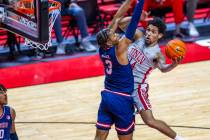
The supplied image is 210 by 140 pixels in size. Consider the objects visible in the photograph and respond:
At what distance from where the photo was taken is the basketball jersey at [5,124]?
249 inches

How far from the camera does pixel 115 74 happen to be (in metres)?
6.62

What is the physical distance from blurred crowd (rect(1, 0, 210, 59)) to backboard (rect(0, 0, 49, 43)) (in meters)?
3.75

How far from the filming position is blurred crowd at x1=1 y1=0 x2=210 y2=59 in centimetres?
1195

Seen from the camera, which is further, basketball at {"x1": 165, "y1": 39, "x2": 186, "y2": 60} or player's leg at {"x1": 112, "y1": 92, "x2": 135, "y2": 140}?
basketball at {"x1": 165, "y1": 39, "x2": 186, "y2": 60}

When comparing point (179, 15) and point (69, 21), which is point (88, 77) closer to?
point (69, 21)

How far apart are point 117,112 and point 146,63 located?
0.96 m

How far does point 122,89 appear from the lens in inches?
263

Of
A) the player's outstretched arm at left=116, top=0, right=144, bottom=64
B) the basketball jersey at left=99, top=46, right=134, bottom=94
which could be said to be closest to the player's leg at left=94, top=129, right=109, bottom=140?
the basketball jersey at left=99, top=46, right=134, bottom=94

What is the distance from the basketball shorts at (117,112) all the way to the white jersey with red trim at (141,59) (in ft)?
2.12

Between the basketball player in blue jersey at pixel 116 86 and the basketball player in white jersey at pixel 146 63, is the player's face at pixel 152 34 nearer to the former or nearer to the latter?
the basketball player in white jersey at pixel 146 63

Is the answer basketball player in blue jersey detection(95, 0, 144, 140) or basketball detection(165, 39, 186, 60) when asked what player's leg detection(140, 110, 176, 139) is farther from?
basketball detection(165, 39, 186, 60)

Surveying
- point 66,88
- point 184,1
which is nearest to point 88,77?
point 66,88

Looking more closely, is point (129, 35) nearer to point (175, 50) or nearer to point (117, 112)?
point (117, 112)

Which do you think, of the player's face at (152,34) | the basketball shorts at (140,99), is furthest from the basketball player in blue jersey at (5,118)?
the player's face at (152,34)
